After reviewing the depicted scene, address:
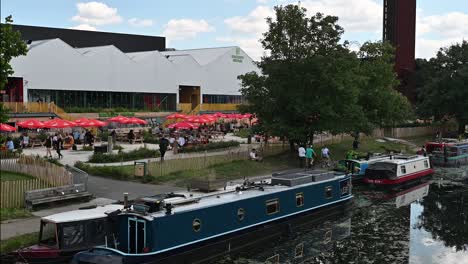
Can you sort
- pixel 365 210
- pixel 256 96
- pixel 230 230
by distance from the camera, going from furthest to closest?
1. pixel 256 96
2. pixel 365 210
3. pixel 230 230

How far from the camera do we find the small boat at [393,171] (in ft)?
111

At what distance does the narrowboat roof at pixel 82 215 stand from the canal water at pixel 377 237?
4180 millimetres

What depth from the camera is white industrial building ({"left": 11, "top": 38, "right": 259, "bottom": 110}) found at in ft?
186

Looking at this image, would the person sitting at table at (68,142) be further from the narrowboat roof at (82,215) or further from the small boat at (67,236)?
the small boat at (67,236)

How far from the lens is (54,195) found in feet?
72.6

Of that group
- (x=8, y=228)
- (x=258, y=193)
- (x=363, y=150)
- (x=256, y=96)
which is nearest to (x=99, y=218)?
(x=8, y=228)

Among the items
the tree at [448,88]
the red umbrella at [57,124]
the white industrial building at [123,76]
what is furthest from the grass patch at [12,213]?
the tree at [448,88]

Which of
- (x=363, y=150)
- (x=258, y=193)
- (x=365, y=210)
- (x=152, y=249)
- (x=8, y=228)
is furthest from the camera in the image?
(x=363, y=150)

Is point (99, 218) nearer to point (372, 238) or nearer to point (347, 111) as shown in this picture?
point (372, 238)

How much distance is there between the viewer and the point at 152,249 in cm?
1683

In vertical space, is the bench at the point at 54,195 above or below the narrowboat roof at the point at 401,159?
below

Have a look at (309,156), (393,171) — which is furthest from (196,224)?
(393,171)

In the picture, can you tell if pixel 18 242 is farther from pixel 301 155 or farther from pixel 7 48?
pixel 301 155

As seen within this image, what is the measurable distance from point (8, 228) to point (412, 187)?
26.3m
